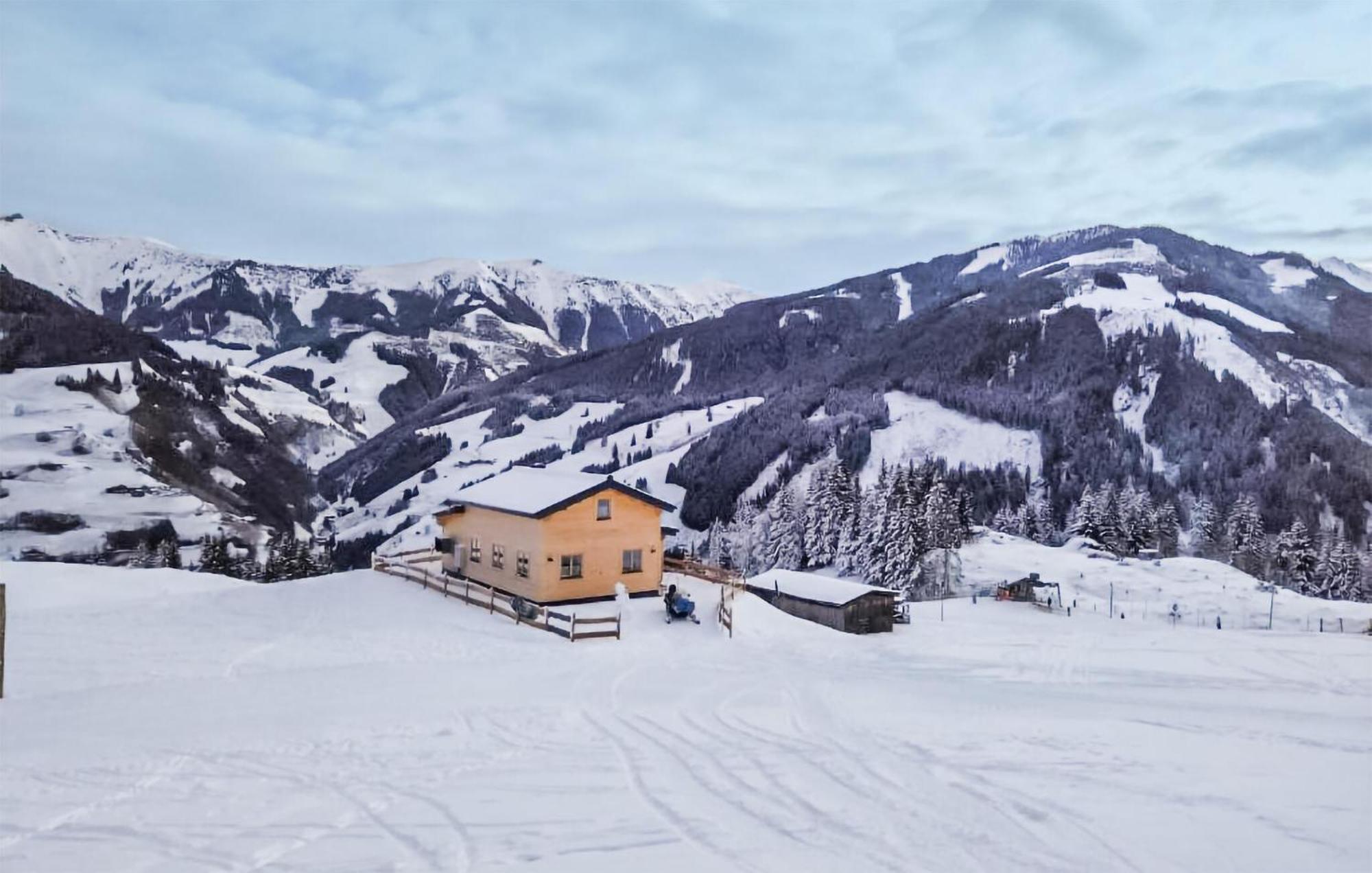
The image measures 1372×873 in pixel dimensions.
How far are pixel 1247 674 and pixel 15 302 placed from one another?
752 ft

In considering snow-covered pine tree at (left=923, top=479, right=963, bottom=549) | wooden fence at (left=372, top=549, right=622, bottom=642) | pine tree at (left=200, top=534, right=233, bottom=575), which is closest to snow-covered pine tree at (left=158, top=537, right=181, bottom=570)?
pine tree at (left=200, top=534, right=233, bottom=575)

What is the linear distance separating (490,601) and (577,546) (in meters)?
4.16

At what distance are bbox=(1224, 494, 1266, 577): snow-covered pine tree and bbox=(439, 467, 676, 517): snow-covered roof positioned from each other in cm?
7778

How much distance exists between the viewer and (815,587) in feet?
133

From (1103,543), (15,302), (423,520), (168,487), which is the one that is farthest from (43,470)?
(1103,543)

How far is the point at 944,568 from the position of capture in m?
64.2

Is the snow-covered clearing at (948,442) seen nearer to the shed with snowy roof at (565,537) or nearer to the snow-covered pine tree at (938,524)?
the snow-covered pine tree at (938,524)

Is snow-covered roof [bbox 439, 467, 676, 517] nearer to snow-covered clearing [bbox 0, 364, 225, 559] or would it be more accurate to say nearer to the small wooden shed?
the small wooden shed

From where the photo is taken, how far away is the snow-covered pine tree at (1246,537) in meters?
→ 83.4

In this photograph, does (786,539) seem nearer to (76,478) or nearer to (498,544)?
(498,544)

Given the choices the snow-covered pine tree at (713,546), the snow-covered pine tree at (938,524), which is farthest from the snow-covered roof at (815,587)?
the snow-covered pine tree at (713,546)

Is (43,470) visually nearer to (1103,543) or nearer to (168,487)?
(168,487)

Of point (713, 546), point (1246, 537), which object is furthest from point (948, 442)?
point (713, 546)

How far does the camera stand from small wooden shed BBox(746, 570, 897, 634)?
1443 inches
